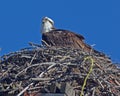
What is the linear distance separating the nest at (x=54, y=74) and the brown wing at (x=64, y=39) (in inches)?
70.3

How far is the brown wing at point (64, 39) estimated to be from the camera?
1334 cm

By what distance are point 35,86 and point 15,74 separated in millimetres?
908

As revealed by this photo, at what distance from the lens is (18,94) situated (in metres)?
9.26

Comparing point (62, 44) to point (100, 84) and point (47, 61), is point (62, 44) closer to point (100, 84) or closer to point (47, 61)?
point (47, 61)

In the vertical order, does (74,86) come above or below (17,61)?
below

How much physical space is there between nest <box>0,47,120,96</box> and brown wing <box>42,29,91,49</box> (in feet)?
5.86

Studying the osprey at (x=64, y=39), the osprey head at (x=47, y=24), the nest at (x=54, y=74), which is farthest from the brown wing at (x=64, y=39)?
the osprey head at (x=47, y=24)

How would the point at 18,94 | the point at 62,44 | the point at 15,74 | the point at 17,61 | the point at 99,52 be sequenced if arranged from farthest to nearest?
1. the point at 62,44
2. the point at 99,52
3. the point at 17,61
4. the point at 15,74
5. the point at 18,94

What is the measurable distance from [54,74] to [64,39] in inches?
146

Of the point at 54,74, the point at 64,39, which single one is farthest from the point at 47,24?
the point at 54,74

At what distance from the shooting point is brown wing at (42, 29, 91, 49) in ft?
43.8

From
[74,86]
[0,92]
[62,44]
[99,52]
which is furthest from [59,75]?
[62,44]

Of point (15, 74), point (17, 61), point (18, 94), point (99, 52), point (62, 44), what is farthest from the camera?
point (62, 44)

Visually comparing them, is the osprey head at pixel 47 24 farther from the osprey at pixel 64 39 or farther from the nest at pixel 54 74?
the nest at pixel 54 74
